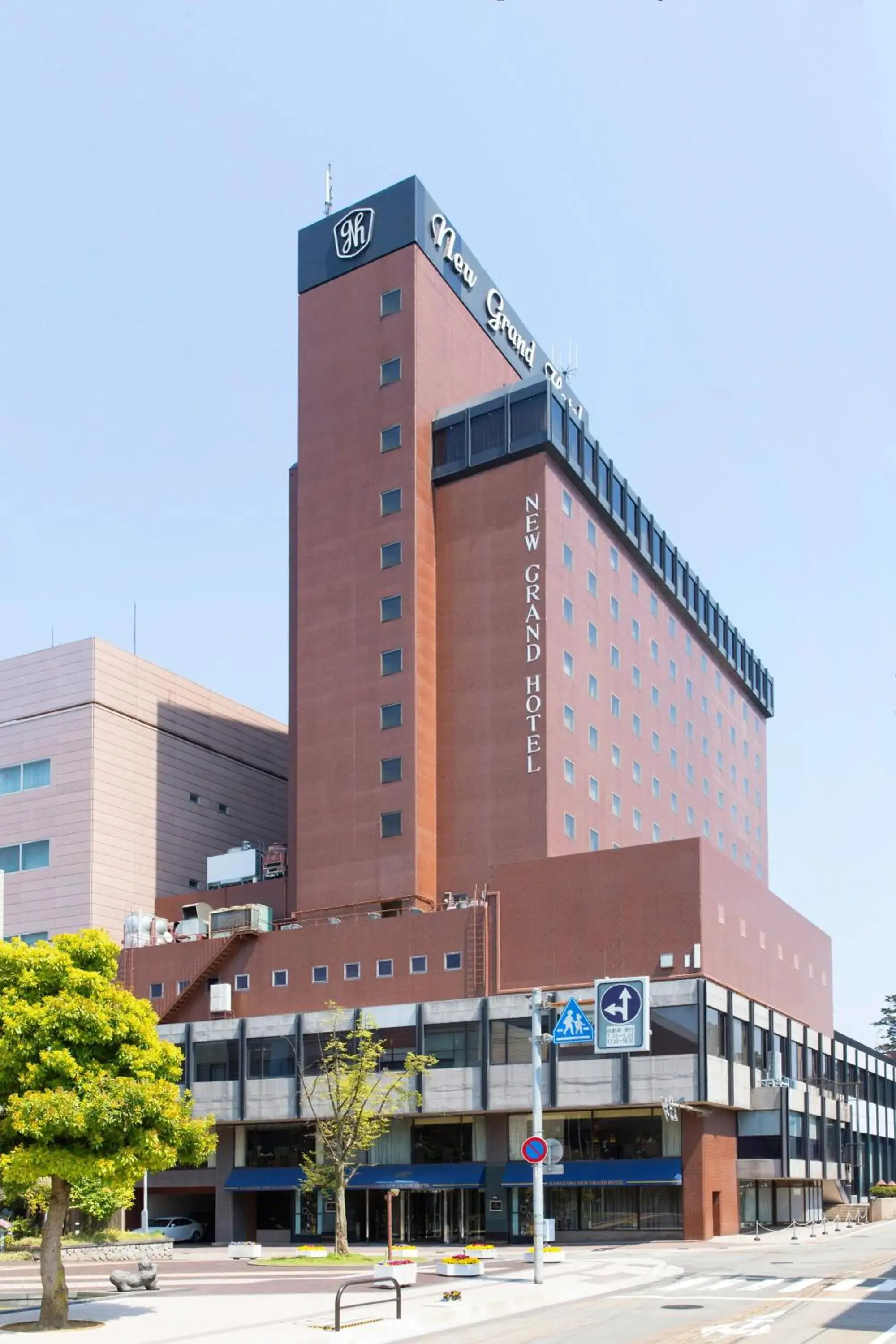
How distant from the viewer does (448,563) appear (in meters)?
82.2

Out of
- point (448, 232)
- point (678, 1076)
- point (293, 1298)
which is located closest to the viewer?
point (293, 1298)

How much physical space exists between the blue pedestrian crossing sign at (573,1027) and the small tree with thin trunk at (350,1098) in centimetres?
1838

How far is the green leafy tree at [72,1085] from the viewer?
3359cm

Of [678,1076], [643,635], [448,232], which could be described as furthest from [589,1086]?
[448,232]

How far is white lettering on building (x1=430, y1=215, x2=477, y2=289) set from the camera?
281 ft

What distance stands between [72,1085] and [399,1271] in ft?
40.5

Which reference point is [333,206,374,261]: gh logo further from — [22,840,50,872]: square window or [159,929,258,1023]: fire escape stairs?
[159,929,258,1023]: fire escape stairs

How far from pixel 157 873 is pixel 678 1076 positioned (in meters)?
36.5

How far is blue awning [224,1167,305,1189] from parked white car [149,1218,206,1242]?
3971 mm

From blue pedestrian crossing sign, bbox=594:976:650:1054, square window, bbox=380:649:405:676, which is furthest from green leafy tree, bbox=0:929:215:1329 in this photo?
square window, bbox=380:649:405:676

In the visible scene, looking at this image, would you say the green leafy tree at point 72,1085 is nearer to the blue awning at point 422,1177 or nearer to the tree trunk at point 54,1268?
the tree trunk at point 54,1268

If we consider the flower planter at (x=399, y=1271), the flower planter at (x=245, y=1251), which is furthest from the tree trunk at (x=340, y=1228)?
the flower planter at (x=399, y=1271)

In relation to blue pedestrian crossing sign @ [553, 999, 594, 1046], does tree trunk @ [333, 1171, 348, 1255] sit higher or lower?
lower

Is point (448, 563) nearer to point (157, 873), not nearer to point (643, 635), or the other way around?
point (643, 635)
